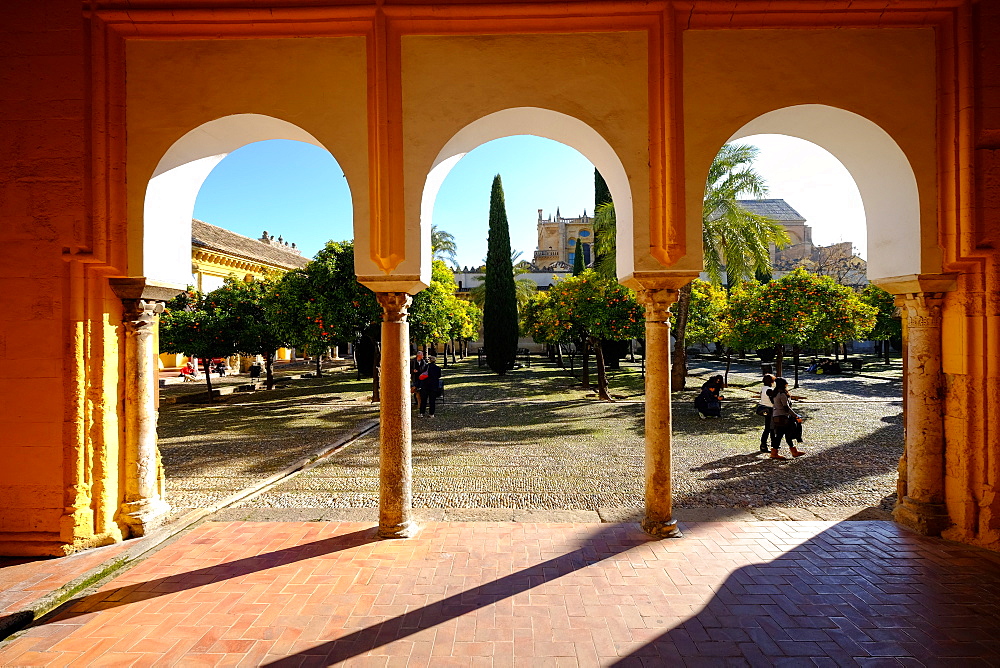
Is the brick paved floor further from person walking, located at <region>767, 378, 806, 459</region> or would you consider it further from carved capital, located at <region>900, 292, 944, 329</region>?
person walking, located at <region>767, 378, 806, 459</region>

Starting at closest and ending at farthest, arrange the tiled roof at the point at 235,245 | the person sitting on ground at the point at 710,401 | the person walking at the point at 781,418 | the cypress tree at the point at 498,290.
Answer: the person walking at the point at 781,418 < the person sitting on ground at the point at 710,401 < the cypress tree at the point at 498,290 < the tiled roof at the point at 235,245

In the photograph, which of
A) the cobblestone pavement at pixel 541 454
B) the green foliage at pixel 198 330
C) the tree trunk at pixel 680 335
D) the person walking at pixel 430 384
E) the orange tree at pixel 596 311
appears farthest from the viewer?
the green foliage at pixel 198 330

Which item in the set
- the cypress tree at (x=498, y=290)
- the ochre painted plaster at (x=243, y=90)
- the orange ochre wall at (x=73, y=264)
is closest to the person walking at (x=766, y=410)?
the orange ochre wall at (x=73, y=264)

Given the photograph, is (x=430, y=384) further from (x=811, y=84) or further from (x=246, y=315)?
(x=811, y=84)

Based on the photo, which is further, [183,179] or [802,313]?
[802,313]

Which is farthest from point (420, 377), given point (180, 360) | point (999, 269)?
point (180, 360)

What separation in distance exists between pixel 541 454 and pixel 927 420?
5.25 m

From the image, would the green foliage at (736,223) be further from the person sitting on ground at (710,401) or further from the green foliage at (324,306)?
the green foliage at (324,306)

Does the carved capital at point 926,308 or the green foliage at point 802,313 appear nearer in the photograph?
the carved capital at point 926,308

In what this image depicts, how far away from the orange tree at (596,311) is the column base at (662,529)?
9.82 m

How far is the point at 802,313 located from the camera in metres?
13.1

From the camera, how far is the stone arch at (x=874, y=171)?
4859mm

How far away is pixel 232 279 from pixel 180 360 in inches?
559

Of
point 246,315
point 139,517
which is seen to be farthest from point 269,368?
point 139,517
